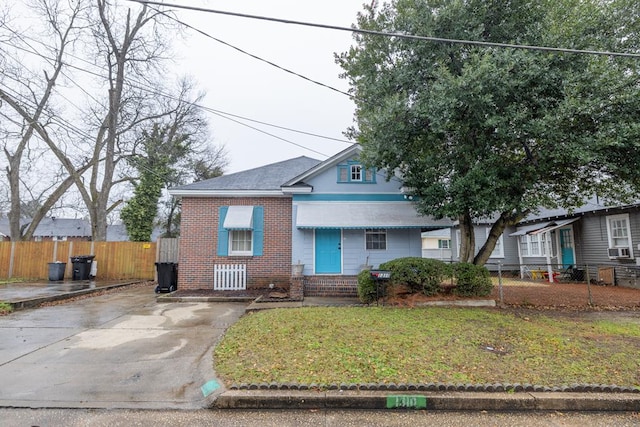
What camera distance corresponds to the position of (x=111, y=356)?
511 centimetres

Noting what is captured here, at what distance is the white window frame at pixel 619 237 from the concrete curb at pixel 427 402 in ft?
41.0

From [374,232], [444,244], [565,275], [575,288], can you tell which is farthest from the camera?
[444,244]

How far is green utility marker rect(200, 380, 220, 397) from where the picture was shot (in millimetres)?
3794

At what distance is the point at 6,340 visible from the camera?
595cm

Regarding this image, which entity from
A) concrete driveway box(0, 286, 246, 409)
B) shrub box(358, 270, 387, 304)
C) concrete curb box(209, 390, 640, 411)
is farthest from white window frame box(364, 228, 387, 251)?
concrete curb box(209, 390, 640, 411)

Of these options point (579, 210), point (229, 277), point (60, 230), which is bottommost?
point (229, 277)

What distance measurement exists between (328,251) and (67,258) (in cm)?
1337

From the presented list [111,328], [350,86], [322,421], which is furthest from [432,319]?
[350,86]

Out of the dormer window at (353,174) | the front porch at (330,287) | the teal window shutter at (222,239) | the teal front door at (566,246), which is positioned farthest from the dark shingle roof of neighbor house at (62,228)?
the teal front door at (566,246)

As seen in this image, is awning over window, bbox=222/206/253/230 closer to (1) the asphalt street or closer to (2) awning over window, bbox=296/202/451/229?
(2) awning over window, bbox=296/202/451/229

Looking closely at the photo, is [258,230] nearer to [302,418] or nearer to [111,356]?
[111,356]

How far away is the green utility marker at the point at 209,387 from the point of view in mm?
3794

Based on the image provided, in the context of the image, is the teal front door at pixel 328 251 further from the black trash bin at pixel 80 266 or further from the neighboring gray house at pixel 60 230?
the neighboring gray house at pixel 60 230

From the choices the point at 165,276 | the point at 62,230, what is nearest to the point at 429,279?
the point at 165,276
